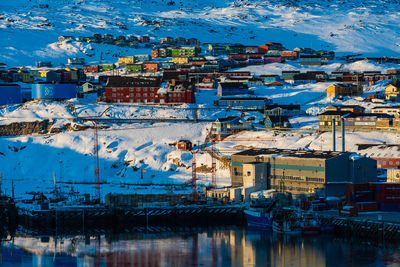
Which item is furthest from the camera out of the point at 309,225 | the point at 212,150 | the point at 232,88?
the point at 232,88

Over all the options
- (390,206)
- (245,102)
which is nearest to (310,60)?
(245,102)

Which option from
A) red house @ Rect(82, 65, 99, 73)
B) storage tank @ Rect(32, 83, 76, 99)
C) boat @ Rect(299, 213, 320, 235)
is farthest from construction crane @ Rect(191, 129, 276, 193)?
red house @ Rect(82, 65, 99, 73)

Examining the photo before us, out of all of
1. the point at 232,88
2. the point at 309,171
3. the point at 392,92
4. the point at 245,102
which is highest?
the point at 232,88

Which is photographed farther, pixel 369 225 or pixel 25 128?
pixel 25 128

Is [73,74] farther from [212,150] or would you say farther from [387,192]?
[387,192]

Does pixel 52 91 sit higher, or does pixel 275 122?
pixel 52 91

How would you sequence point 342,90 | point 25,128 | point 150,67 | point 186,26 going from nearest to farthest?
point 25,128, point 342,90, point 150,67, point 186,26

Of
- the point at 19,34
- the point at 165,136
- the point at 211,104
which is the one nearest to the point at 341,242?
the point at 165,136

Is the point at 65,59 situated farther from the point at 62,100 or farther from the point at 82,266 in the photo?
the point at 82,266
